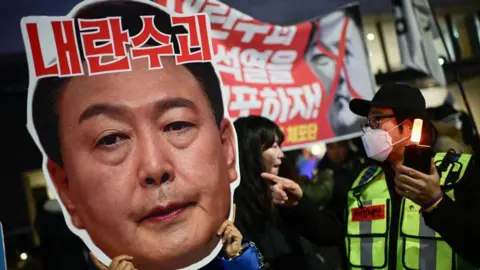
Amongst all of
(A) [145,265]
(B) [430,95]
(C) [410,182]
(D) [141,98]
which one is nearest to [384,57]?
(B) [430,95]

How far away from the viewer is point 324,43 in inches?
123

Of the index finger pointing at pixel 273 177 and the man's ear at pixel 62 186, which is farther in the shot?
the index finger pointing at pixel 273 177

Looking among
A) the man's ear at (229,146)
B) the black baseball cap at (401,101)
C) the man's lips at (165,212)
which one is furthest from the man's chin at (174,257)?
the black baseball cap at (401,101)

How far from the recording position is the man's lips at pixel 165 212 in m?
2.42

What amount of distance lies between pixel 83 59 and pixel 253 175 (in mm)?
964

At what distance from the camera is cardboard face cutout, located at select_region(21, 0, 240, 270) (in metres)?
2.34

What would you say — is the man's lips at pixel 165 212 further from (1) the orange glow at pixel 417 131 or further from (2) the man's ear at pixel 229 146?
(1) the orange glow at pixel 417 131

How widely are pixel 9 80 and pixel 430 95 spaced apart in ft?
7.77

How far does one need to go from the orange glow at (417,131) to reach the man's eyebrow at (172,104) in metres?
0.97

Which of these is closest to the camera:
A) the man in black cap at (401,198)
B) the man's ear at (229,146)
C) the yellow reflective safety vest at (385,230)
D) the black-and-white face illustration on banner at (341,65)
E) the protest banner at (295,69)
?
the man in black cap at (401,198)

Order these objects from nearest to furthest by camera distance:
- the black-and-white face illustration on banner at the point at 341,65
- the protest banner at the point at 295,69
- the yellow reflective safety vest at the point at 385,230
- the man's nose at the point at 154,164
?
1. the man's nose at the point at 154,164
2. the yellow reflective safety vest at the point at 385,230
3. the protest banner at the point at 295,69
4. the black-and-white face illustration on banner at the point at 341,65

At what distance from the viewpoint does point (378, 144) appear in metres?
2.57

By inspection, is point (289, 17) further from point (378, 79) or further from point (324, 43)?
point (378, 79)

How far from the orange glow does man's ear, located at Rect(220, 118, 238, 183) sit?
823mm
